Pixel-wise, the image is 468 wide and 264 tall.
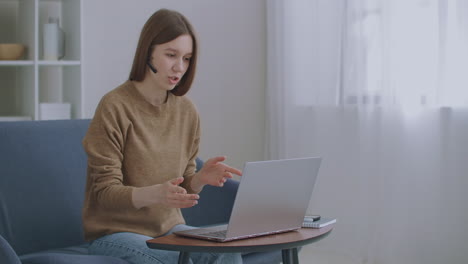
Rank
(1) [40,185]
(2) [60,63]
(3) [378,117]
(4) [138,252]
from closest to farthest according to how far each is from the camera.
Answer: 1. (4) [138,252]
2. (1) [40,185]
3. (2) [60,63]
4. (3) [378,117]

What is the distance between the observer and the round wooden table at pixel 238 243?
4.87 feet

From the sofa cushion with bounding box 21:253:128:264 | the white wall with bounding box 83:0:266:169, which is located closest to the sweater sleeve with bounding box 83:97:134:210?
the sofa cushion with bounding box 21:253:128:264

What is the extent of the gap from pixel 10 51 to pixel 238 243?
1.88 meters

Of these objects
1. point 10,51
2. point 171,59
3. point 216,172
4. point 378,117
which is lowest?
point 216,172

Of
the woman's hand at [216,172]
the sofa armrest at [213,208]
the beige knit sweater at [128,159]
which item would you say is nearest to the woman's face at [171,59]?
the beige knit sweater at [128,159]

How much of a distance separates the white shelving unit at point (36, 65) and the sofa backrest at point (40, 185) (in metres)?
0.67

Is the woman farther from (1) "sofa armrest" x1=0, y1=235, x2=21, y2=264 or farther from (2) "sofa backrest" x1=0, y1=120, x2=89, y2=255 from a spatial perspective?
(2) "sofa backrest" x1=0, y1=120, x2=89, y2=255

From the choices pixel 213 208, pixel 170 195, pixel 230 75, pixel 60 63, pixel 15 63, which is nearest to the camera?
pixel 170 195

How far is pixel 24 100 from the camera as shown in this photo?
10.3 ft

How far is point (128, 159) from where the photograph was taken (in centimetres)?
193

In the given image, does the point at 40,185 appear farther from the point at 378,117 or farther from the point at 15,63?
the point at 378,117

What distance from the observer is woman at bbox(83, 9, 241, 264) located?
5.90 feet

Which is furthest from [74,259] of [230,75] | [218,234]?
[230,75]

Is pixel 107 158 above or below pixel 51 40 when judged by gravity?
below
